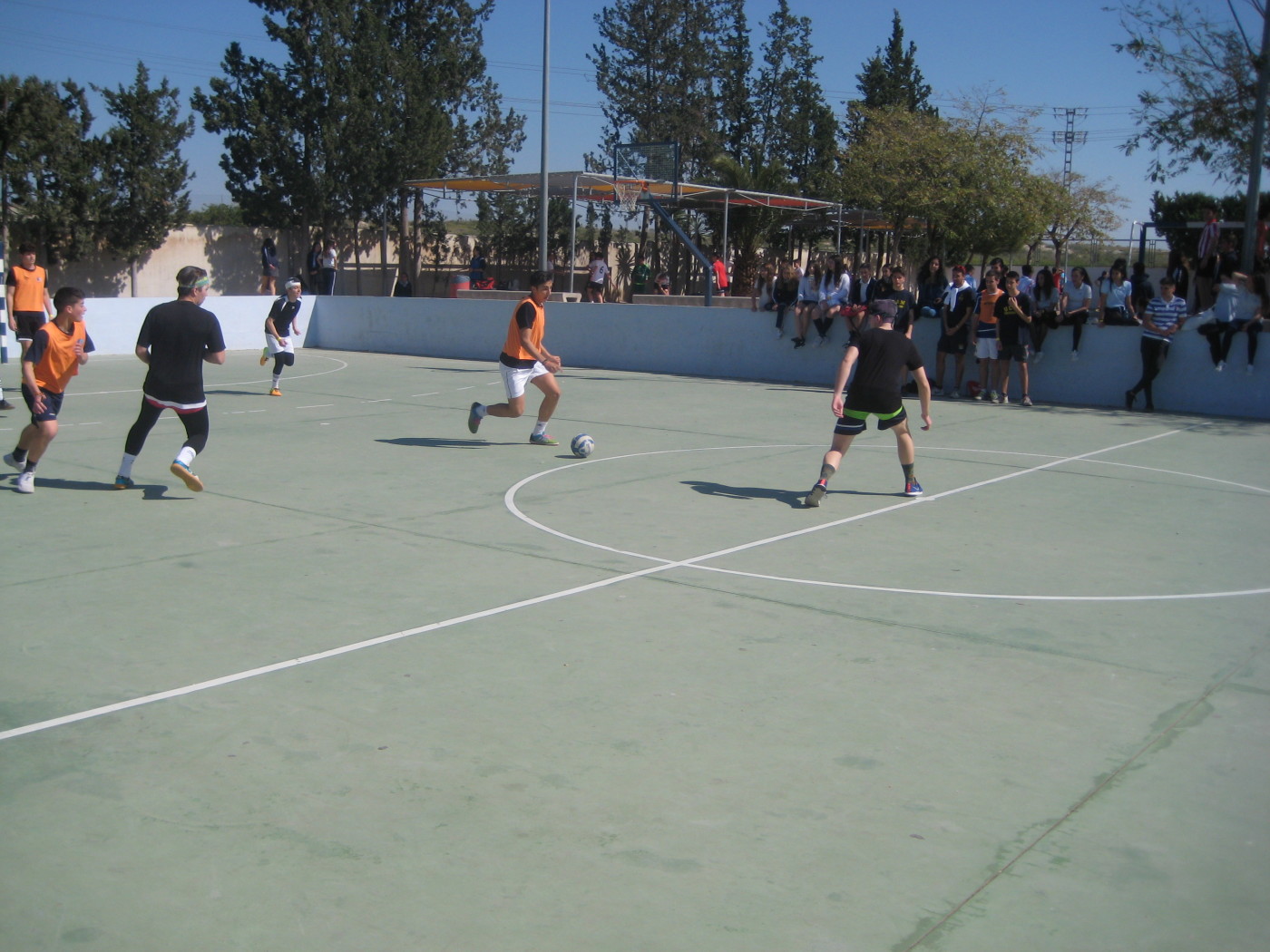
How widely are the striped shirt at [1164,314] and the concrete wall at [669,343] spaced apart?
45 centimetres

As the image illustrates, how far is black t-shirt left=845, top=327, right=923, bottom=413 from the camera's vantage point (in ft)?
31.5

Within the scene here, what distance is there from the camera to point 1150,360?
1720cm

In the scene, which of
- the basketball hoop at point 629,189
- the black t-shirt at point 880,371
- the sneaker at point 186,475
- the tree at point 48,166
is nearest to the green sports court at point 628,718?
the sneaker at point 186,475

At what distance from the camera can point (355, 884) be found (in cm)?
359

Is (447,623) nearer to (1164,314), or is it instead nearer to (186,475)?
(186,475)

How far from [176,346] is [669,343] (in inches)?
576

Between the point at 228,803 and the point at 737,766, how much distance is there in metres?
1.88

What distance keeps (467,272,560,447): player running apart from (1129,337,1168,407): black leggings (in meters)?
9.67

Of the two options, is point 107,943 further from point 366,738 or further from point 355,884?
point 366,738

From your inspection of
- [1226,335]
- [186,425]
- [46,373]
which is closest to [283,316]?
[46,373]

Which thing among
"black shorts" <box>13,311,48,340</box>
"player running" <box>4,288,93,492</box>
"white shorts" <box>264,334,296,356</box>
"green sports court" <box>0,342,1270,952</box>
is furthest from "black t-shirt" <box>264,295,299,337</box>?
"player running" <box>4,288,93,492</box>

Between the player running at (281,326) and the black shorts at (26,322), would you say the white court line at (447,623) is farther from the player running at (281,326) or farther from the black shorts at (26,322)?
the black shorts at (26,322)

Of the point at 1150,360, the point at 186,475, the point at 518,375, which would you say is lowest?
the point at 186,475

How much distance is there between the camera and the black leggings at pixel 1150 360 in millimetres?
17109
